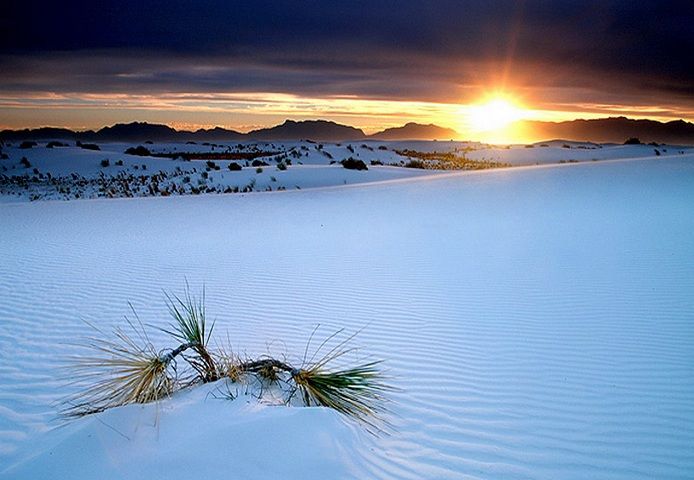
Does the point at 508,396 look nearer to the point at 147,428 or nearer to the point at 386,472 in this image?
the point at 386,472

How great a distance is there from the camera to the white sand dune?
115 inches

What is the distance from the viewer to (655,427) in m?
3.44

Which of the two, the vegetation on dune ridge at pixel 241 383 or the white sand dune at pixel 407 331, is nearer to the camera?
the white sand dune at pixel 407 331

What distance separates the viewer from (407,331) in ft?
17.4

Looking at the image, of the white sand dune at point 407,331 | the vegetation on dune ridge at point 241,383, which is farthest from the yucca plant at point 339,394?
the white sand dune at point 407,331

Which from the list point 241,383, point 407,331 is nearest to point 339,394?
point 241,383

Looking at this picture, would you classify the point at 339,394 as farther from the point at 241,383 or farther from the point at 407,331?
the point at 407,331

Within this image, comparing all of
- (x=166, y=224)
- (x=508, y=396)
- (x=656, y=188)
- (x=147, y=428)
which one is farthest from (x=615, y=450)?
(x=656, y=188)

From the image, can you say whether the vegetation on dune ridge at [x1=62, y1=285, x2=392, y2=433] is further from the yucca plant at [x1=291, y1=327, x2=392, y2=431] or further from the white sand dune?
the white sand dune

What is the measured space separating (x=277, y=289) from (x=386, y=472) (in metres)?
4.34

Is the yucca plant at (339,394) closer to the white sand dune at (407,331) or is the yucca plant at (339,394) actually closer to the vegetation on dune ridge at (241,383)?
the vegetation on dune ridge at (241,383)

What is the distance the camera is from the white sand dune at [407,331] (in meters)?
2.91

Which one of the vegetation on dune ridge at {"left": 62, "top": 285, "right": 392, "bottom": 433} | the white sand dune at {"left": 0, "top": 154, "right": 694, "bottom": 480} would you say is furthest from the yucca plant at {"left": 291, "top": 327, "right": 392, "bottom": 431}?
the white sand dune at {"left": 0, "top": 154, "right": 694, "bottom": 480}

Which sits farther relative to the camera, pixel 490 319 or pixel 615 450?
pixel 490 319
